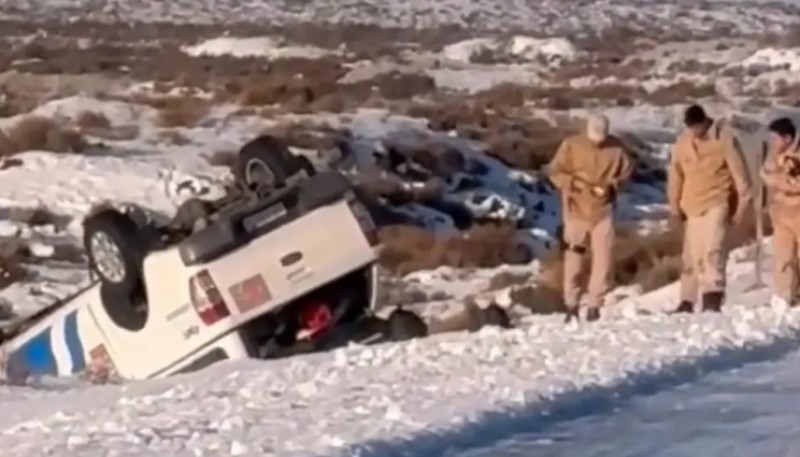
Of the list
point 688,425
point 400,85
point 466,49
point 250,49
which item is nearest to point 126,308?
point 688,425

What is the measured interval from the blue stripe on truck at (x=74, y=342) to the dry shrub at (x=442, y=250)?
7.63 metres

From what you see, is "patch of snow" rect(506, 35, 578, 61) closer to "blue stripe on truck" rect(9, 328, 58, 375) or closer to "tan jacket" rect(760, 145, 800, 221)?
"tan jacket" rect(760, 145, 800, 221)

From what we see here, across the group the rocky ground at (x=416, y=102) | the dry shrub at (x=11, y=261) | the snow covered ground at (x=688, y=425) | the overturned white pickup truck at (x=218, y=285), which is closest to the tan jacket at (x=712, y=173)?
the overturned white pickup truck at (x=218, y=285)

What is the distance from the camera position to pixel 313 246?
1130cm

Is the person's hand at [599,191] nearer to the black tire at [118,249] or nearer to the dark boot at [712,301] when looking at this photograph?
the dark boot at [712,301]

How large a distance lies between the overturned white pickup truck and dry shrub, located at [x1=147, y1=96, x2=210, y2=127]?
63.6 feet

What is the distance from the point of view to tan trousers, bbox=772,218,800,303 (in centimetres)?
1244

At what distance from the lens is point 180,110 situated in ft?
109

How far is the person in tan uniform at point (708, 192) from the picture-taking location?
40.3 feet

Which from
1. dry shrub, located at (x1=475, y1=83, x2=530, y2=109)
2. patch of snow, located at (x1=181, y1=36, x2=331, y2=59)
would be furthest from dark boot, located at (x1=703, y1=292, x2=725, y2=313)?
patch of snow, located at (x1=181, y1=36, x2=331, y2=59)

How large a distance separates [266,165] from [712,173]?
285 cm

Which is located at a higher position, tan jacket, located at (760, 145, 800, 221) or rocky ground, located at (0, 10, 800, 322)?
tan jacket, located at (760, 145, 800, 221)

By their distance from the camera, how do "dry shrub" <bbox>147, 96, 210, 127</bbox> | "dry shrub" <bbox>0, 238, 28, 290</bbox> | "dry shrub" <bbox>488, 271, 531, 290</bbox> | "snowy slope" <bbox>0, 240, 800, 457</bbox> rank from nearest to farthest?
1. "snowy slope" <bbox>0, 240, 800, 457</bbox>
2. "dry shrub" <bbox>488, 271, 531, 290</bbox>
3. "dry shrub" <bbox>0, 238, 28, 290</bbox>
4. "dry shrub" <bbox>147, 96, 210, 127</bbox>

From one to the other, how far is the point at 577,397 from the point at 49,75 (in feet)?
116
